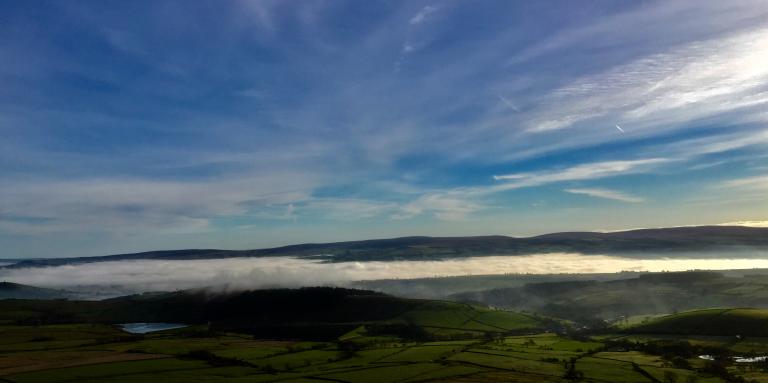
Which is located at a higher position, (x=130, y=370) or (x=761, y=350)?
(x=130, y=370)

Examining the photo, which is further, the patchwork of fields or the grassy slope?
the grassy slope

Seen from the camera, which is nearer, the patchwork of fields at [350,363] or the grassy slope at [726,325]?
the patchwork of fields at [350,363]

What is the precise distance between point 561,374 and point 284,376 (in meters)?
55.8

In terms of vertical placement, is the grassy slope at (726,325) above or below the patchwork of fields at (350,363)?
below

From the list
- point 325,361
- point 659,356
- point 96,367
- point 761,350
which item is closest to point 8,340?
point 96,367

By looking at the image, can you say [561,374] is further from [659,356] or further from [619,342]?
[619,342]

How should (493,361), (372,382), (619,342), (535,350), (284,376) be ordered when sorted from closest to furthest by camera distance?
(372,382) < (284,376) < (493,361) < (535,350) < (619,342)

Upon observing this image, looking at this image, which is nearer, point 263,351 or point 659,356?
point 659,356

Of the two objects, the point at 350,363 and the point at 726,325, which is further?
the point at 726,325

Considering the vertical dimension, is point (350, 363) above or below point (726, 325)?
above

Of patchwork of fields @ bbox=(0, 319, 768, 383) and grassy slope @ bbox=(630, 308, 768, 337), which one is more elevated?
patchwork of fields @ bbox=(0, 319, 768, 383)

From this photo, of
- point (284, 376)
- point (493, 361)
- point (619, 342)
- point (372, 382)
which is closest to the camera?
point (372, 382)

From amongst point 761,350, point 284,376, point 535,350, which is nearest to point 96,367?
point 284,376

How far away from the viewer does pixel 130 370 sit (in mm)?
101875
